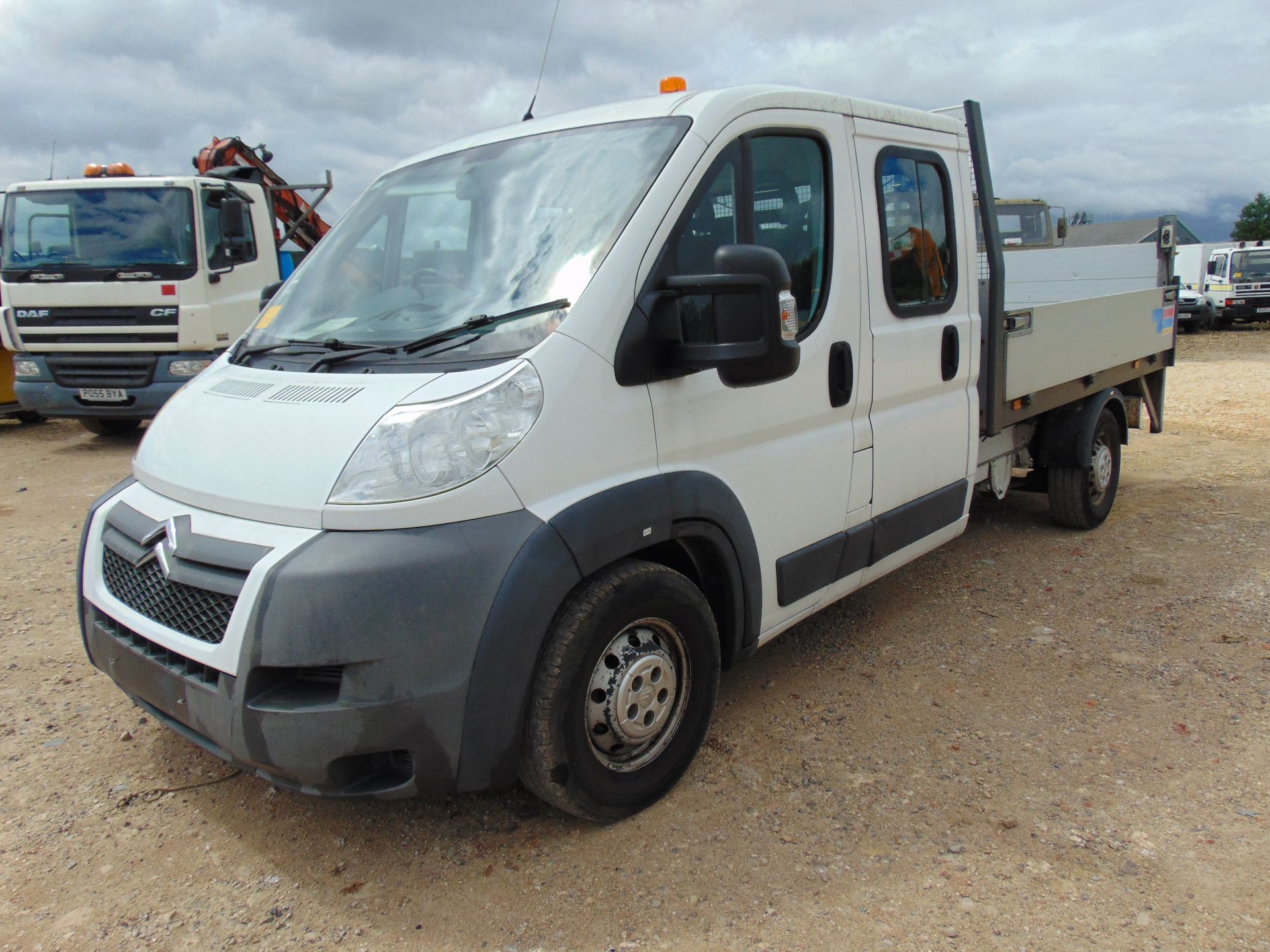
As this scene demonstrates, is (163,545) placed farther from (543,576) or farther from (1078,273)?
(1078,273)

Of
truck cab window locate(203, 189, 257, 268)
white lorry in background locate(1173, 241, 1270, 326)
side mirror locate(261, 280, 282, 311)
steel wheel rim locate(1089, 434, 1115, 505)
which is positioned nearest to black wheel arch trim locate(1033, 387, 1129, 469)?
steel wheel rim locate(1089, 434, 1115, 505)

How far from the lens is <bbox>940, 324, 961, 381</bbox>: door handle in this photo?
4.11 m

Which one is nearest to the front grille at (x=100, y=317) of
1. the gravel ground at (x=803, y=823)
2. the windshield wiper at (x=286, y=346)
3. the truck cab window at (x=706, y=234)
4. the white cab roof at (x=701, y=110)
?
the gravel ground at (x=803, y=823)

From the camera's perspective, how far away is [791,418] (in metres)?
3.31

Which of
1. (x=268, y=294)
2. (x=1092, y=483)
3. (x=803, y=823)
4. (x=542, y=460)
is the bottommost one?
(x=803, y=823)

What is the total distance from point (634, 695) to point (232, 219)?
7747mm

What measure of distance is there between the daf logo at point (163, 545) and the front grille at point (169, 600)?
2 cm

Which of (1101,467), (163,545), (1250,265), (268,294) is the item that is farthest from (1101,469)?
(1250,265)

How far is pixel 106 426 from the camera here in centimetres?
1036

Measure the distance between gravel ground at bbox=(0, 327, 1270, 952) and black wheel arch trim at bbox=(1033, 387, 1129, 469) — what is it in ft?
4.12

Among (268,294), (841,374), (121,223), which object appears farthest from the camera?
(121,223)

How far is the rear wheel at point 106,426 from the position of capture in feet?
33.7

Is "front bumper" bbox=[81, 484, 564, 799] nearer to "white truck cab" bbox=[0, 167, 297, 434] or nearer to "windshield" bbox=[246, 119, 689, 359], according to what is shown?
"windshield" bbox=[246, 119, 689, 359]

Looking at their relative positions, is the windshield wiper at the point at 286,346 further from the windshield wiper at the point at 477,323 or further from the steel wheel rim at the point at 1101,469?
the steel wheel rim at the point at 1101,469
